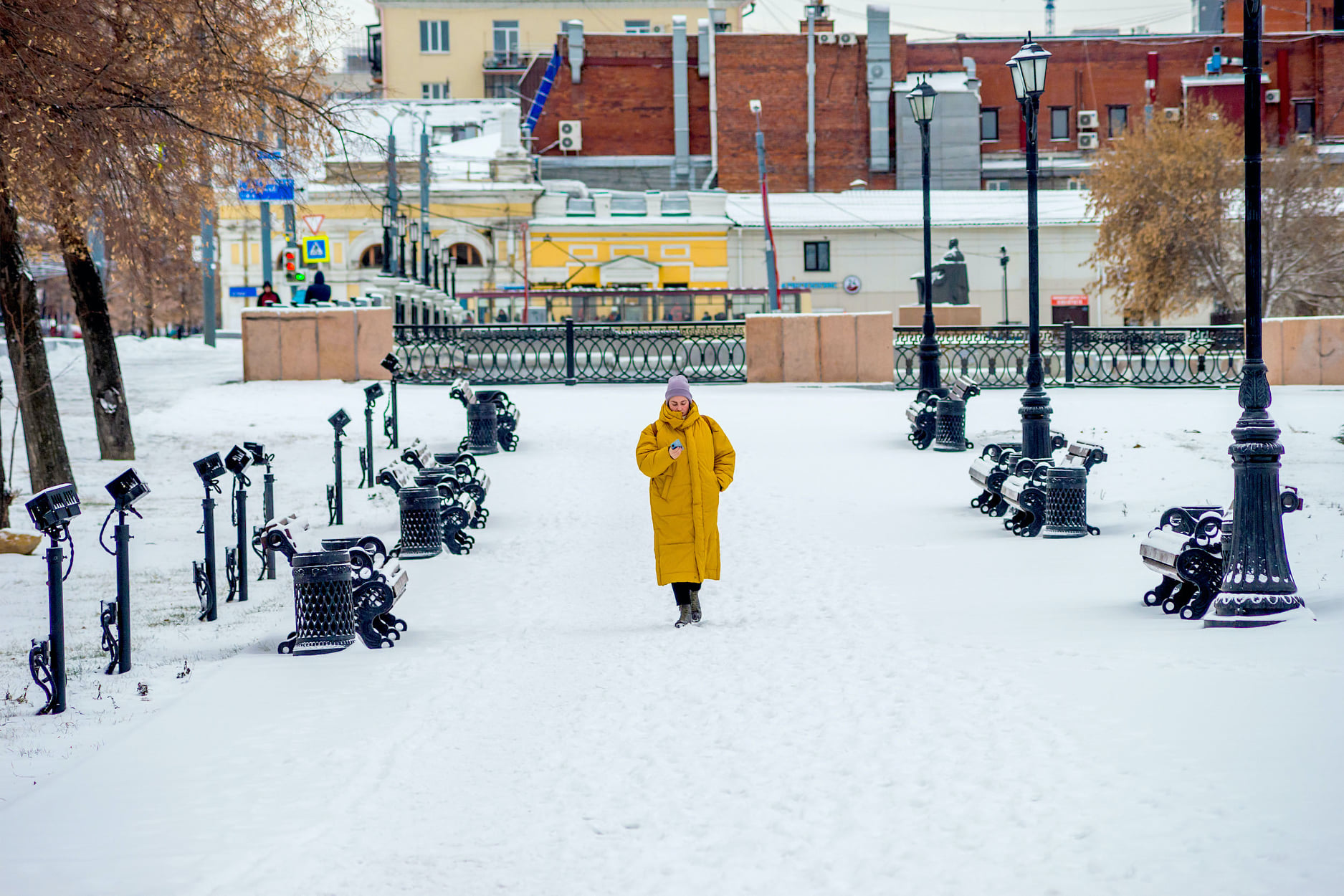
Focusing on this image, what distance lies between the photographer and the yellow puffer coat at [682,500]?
8.61 meters

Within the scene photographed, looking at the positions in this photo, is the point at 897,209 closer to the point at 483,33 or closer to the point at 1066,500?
the point at 483,33

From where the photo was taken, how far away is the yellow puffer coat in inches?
339

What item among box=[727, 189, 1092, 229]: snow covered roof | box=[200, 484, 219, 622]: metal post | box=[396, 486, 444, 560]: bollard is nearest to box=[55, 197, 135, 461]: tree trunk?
box=[396, 486, 444, 560]: bollard

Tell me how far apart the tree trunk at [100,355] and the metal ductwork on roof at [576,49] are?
4524cm

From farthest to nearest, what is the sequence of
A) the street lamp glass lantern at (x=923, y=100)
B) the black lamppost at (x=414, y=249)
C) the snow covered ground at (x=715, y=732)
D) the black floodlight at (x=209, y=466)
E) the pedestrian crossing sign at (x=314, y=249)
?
the pedestrian crossing sign at (x=314, y=249)
the black lamppost at (x=414, y=249)
the street lamp glass lantern at (x=923, y=100)
the black floodlight at (x=209, y=466)
the snow covered ground at (x=715, y=732)

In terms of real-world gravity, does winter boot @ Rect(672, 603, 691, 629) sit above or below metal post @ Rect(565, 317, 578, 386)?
below

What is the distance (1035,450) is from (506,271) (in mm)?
40388

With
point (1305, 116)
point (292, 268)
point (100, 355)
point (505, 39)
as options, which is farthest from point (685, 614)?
point (505, 39)

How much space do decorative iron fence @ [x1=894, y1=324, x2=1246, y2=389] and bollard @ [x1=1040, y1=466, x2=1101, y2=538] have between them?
51.5 ft

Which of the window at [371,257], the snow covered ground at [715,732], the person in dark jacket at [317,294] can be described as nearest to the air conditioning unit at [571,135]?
the window at [371,257]

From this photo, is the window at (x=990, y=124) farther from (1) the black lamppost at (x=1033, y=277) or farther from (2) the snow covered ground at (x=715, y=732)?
(2) the snow covered ground at (x=715, y=732)

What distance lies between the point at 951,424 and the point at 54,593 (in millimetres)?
12375

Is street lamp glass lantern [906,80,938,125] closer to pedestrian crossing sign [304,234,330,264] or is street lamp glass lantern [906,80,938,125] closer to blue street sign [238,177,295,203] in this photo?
blue street sign [238,177,295,203]

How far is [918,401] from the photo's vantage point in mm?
18094
